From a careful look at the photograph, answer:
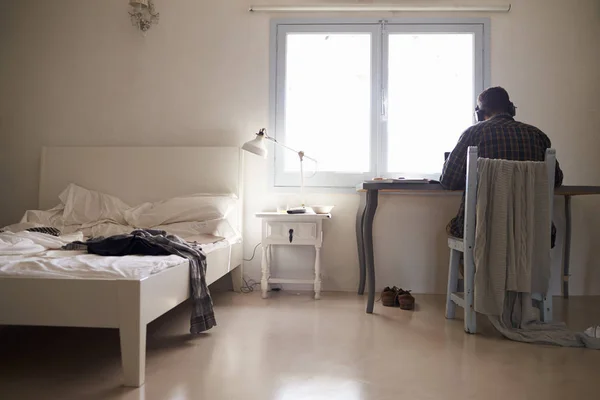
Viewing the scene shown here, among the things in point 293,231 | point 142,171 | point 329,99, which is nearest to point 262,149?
point 293,231

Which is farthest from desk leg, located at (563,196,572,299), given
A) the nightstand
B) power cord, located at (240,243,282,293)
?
power cord, located at (240,243,282,293)

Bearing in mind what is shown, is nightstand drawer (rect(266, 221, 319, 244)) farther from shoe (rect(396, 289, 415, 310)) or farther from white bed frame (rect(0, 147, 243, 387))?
shoe (rect(396, 289, 415, 310))

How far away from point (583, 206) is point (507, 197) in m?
1.71

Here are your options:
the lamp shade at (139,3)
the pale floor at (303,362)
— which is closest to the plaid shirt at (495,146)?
the pale floor at (303,362)

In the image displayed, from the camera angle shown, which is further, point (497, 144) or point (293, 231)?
point (293, 231)

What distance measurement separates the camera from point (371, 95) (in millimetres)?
3586

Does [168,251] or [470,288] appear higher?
[168,251]

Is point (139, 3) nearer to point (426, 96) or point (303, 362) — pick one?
point (426, 96)

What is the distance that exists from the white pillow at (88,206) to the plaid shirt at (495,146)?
223cm

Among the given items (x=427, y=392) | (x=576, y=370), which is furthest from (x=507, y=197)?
(x=427, y=392)

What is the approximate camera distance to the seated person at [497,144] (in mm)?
2438

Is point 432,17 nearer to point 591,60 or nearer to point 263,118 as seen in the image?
point 591,60

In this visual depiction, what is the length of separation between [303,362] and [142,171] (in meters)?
2.23

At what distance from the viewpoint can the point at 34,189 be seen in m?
3.72
